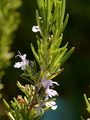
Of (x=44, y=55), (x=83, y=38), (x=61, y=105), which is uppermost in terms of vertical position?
(x=44, y=55)

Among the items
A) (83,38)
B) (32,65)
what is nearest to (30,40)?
(83,38)

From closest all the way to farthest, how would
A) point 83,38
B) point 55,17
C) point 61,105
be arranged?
point 55,17 → point 61,105 → point 83,38

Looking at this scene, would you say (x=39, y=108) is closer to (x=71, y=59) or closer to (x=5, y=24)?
(x=5, y=24)

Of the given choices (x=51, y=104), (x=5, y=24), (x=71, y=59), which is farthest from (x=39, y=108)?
(x=71, y=59)

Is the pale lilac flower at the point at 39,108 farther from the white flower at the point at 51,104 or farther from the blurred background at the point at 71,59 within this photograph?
the blurred background at the point at 71,59

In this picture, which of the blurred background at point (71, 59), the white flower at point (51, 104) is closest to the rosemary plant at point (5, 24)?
the white flower at point (51, 104)

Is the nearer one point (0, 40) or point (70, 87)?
point (0, 40)

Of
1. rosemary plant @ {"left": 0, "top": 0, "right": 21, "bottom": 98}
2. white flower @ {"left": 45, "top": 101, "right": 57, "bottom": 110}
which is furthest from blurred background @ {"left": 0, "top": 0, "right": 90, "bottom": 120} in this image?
white flower @ {"left": 45, "top": 101, "right": 57, "bottom": 110}

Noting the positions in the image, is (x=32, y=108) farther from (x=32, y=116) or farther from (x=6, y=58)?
(x=6, y=58)
